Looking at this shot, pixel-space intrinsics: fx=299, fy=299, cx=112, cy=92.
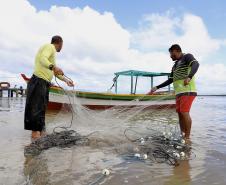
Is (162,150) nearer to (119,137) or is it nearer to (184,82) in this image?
(119,137)

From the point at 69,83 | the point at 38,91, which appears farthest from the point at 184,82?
the point at 38,91

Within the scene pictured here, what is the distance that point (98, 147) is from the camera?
5.05 meters

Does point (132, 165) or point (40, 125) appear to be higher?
point (40, 125)

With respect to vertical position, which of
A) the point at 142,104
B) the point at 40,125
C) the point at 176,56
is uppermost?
the point at 176,56

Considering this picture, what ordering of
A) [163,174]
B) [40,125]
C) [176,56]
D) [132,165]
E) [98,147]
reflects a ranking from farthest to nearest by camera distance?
[176,56], [40,125], [98,147], [132,165], [163,174]

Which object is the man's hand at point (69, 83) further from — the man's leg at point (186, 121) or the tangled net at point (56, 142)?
the man's leg at point (186, 121)

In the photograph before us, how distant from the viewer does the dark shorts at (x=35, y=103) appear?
5.31m

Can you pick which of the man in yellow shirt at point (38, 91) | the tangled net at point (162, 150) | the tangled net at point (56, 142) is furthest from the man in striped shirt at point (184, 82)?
the man in yellow shirt at point (38, 91)

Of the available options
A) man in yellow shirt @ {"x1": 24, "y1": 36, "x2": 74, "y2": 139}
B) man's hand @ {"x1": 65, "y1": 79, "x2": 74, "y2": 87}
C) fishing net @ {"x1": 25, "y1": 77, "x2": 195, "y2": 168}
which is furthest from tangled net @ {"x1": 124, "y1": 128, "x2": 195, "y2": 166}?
man in yellow shirt @ {"x1": 24, "y1": 36, "x2": 74, "y2": 139}

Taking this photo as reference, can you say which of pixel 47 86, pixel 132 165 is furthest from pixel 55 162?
pixel 47 86

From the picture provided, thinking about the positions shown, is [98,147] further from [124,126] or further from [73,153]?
[124,126]

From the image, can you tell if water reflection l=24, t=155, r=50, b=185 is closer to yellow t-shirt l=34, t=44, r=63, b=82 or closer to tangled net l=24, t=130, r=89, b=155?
tangled net l=24, t=130, r=89, b=155

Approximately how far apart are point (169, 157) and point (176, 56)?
94.9 inches

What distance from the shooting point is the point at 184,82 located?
5.49m
